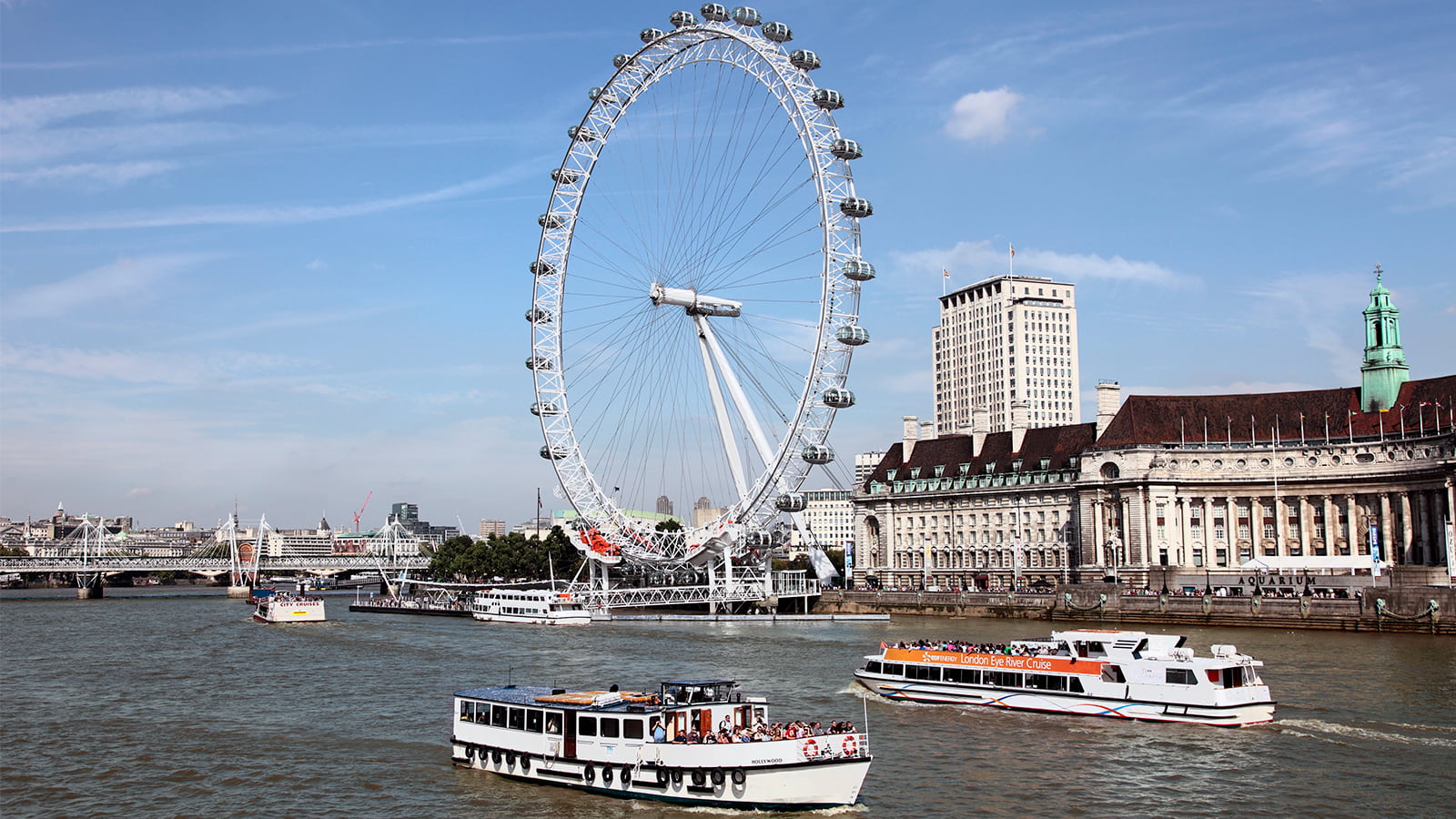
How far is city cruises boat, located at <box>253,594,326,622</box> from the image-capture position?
102938 millimetres

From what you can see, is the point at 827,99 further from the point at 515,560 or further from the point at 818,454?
the point at 515,560

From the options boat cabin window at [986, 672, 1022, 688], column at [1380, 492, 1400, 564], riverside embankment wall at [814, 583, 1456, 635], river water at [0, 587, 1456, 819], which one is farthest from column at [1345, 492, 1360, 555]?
boat cabin window at [986, 672, 1022, 688]

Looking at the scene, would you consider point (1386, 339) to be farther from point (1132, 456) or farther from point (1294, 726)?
point (1294, 726)

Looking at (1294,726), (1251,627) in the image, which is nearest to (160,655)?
(1294,726)

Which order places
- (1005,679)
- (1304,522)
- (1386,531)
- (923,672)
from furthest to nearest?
1. (1304,522)
2. (1386,531)
3. (923,672)
4. (1005,679)

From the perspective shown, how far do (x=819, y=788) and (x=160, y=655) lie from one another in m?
Answer: 54.0

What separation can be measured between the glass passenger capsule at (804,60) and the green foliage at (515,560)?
87.5 meters

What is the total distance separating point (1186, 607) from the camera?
282ft

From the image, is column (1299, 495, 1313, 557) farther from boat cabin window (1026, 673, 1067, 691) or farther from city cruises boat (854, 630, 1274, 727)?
boat cabin window (1026, 673, 1067, 691)

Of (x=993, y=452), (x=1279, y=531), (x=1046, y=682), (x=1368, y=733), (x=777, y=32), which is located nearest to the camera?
(x=1368, y=733)

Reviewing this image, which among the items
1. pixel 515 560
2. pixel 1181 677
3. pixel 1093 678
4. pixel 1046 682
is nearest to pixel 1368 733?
pixel 1181 677

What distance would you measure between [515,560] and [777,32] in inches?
3927

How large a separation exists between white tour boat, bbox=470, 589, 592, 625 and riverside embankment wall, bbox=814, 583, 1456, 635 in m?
23.7

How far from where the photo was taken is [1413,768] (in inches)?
1426
